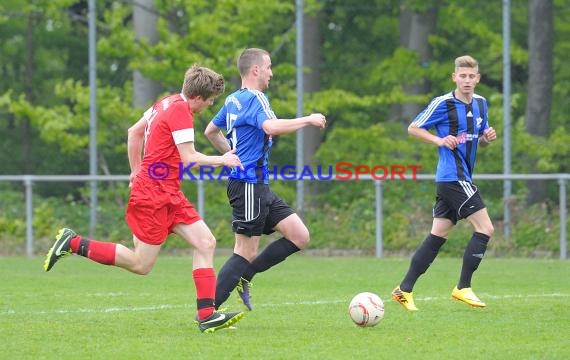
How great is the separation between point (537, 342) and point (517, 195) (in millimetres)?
10362

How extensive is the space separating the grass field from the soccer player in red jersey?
34 cm

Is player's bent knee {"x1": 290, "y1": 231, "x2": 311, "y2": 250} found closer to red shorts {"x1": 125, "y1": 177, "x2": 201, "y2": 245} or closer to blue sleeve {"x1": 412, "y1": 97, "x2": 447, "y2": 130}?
red shorts {"x1": 125, "y1": 177, "x2": 201, "y2": 245}

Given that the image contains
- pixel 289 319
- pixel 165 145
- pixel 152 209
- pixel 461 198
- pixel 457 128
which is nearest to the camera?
pixel 152 209

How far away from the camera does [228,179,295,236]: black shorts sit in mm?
9055

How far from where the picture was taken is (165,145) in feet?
27.8

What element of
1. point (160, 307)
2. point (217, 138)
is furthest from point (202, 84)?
point (160, 307)

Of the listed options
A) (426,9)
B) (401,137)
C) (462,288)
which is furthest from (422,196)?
(462,288)

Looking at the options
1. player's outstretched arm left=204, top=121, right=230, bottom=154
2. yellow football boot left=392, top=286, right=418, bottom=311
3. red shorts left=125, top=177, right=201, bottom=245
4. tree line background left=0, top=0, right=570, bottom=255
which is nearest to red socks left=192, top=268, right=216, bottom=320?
red shorts left=125, top=177, right=201, bottom=245

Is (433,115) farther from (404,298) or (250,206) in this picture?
(250,206)

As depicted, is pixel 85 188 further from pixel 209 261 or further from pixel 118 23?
pixel 209 261

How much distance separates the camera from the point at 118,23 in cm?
2133

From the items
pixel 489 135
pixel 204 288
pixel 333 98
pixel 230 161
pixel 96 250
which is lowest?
pixel 204 288

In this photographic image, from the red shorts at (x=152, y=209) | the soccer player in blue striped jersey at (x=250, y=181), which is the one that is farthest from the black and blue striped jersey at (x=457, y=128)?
the red shorts at (x=152, y=209)

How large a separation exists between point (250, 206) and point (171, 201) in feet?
2.77
